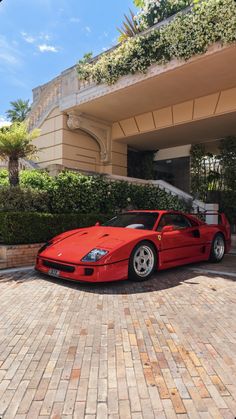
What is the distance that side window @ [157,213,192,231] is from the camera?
633 cm

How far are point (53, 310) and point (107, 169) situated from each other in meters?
10.7

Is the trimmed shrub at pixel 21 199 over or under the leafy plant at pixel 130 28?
under

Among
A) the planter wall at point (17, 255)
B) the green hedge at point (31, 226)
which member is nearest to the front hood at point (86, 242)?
the planter wall at point (17, 255)

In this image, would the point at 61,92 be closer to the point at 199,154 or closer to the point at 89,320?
the point at 199,154

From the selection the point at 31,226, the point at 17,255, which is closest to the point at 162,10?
the point at 31,226

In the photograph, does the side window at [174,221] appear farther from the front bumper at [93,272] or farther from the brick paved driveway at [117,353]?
the brick paved driveway at [117,353]

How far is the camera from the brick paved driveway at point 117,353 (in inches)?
83.8

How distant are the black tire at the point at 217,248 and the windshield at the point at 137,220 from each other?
72.5 inches

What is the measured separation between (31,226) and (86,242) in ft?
7.37

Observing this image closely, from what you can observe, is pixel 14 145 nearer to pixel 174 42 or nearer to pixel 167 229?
pixel 167 229

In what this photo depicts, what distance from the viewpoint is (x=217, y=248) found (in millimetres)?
7582

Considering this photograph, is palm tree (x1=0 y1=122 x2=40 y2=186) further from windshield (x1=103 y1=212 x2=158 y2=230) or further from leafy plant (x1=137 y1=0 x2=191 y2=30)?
leafy plant (x1=137 y1=0 x2=191 y2=30)

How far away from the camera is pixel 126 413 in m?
2.04

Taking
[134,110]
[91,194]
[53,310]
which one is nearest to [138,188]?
[91,194]
